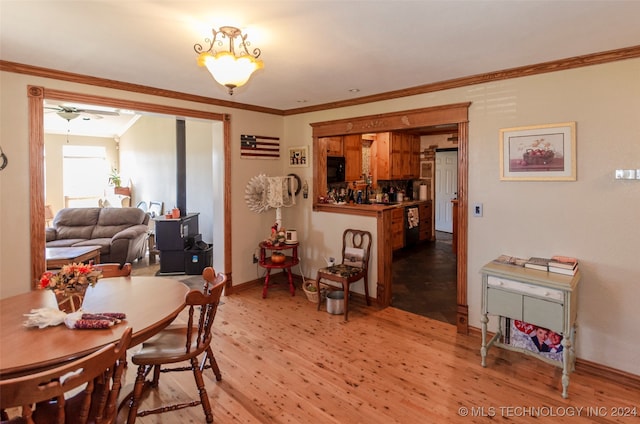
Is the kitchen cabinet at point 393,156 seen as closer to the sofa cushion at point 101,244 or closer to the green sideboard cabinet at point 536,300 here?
the green sideboard cabinet at point 536,300

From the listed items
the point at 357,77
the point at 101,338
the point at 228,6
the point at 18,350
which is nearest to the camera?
the point at 18,350

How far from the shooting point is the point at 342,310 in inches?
152

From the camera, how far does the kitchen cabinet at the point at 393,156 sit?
6.69m

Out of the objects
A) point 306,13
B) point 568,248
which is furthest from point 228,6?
point 568,248

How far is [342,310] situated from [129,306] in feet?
7.65

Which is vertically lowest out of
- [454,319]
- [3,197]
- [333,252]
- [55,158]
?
[454,319]

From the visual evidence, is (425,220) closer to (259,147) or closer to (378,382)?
(259,147)

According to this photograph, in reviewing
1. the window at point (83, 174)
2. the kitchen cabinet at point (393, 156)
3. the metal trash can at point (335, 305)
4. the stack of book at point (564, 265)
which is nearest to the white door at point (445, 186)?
the kitchen cabinet at point (393, 156)

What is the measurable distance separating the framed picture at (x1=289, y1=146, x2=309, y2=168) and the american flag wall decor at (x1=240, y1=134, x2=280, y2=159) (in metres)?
0.21

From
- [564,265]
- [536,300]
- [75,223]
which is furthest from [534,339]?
[75,223]

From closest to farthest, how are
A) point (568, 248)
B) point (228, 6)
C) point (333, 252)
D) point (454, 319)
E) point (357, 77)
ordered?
1. point (228, 6)
2. point (568, 248)
3. point (357, 77)
4. point (454, 319)
5. point (333, 252)

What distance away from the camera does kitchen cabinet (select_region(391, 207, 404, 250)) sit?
653 centimetres

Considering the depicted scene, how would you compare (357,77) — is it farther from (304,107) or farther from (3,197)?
(3,197)

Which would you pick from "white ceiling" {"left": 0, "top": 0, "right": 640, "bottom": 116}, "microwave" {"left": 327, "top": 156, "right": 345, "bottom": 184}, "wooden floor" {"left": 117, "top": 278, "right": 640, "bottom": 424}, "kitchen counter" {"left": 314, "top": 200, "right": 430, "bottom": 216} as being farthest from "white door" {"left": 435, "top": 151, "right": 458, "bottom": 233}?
"wooden floor" {"left": 117, "top": 278, "right": 640, "bottom": 424}
